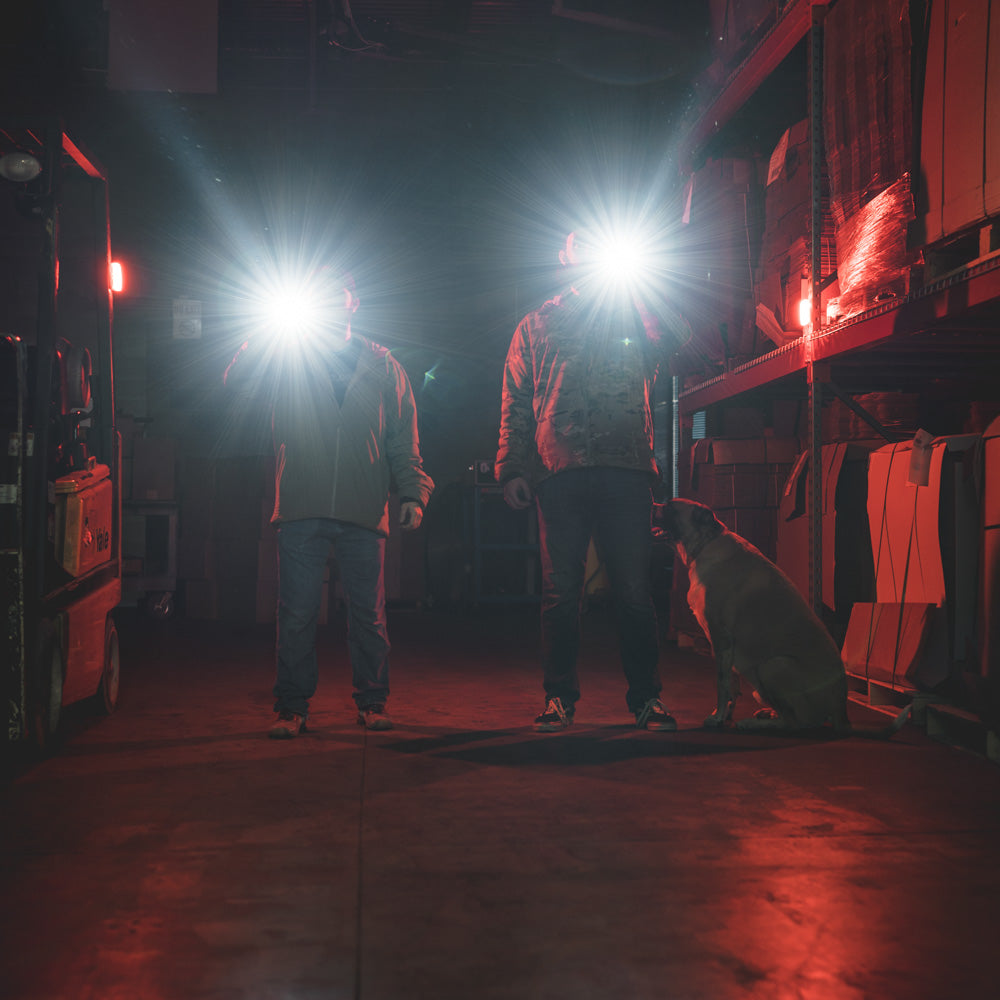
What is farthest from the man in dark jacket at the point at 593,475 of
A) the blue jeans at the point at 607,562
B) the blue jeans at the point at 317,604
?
the blue jeans at the point at 317,604

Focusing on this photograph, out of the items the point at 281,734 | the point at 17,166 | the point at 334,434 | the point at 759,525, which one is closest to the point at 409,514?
the point at 334,434

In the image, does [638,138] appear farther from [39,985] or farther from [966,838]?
[39,985]

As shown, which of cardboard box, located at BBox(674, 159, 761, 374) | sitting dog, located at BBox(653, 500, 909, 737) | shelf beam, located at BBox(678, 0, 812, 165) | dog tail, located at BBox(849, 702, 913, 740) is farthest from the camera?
cardboard box, located at BBox(674, 159, 761, 374)

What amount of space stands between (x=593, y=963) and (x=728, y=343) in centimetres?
476

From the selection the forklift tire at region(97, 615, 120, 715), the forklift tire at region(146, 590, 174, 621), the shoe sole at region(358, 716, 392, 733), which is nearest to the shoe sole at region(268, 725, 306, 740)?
the shoe sole at region(358, 716, 392, 733)

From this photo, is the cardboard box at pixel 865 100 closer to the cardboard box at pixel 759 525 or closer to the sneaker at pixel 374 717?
the cardboard box at pixel 759 525

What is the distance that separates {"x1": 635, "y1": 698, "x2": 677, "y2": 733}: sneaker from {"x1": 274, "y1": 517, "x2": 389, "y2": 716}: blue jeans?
3.49ft

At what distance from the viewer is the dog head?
13.4 ft

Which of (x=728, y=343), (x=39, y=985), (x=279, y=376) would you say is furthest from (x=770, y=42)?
(x=39, y=985)

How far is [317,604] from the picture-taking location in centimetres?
375

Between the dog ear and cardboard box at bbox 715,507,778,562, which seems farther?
cardboard box at bbox 715,507,778,562

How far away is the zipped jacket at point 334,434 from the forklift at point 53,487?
735 millimetres

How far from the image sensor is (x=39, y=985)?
1.60 meters

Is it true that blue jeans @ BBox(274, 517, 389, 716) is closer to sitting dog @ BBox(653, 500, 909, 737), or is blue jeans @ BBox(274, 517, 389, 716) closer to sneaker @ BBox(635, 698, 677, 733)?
sneaker @ BBox(635, 698, 677, 733)
